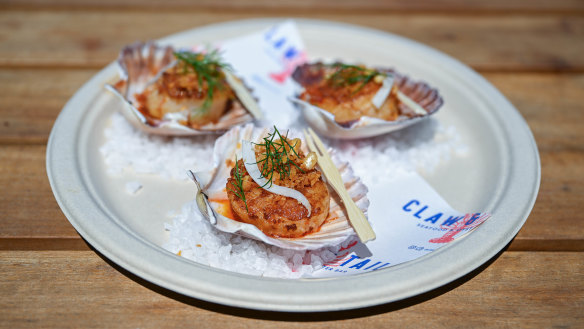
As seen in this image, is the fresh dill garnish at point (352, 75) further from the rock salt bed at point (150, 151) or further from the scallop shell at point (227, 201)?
the rock salt bed at point (150, 151)

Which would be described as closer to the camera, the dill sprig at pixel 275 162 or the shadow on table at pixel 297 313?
the shadow on table at pixel 297 313

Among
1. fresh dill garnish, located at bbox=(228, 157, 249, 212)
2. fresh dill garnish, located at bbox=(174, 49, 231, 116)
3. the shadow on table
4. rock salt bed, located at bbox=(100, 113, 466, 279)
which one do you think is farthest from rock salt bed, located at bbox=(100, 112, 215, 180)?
the shadow on table

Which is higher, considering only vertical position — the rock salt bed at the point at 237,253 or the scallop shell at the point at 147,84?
the scallop shell at the point at 147,84

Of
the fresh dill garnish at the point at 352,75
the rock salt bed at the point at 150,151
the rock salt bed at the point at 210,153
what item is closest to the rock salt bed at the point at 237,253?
the rock salt bed at the point at 210,153

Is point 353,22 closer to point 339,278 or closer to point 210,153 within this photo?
point 210,153

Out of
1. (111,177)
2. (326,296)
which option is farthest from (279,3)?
(326,296)

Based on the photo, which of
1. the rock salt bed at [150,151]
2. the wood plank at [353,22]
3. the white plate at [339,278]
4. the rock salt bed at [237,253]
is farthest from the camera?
the wood plank at [353,22]

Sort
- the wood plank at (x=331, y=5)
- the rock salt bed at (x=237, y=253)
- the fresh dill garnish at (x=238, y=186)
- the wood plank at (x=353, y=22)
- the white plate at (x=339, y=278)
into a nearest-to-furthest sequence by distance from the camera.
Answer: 1. the white plate at (x=339, y=278)
2. the rock salt bed at (x=237, y=253)
3. the fresh dill garnish at (x=238, y=186)
4. the wood plank at (x=353, y=22)
5. the wood plank at (x=331, y=5)

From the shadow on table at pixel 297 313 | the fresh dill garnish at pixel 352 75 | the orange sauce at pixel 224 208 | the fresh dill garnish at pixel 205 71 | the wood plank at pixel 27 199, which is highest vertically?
the fresh dill garnish at pixel 205 71

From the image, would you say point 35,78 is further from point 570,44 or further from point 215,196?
point 570,44
